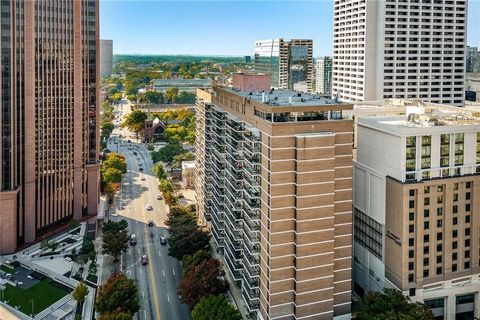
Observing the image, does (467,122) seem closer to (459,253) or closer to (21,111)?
(459,253)

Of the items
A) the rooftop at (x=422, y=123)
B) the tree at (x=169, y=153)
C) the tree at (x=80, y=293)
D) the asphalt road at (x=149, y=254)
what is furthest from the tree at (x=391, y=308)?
the tree at (x=169, y=153)

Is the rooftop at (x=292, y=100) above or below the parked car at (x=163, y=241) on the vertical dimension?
above

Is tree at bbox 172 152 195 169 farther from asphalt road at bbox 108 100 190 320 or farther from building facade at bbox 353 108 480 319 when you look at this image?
building facade at bbox 353 108 480 319

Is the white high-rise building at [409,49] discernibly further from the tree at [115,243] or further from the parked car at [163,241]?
the tree at [115,243]

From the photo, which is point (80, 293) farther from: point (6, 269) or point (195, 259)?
point (6, 269)

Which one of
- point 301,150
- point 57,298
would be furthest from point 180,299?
point 301,150

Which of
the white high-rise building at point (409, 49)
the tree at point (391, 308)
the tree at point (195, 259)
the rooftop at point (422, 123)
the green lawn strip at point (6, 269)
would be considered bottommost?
the green lawn strip at point (6, 269)

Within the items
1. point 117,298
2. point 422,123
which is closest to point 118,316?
point 117,298
